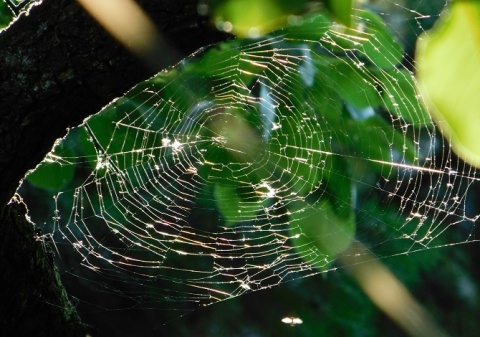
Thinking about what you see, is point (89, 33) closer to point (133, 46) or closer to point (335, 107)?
point (133, 46)

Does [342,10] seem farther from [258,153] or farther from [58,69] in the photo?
[258,153]

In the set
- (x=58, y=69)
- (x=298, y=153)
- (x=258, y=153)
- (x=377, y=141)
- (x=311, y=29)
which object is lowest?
(x=58, y=69)

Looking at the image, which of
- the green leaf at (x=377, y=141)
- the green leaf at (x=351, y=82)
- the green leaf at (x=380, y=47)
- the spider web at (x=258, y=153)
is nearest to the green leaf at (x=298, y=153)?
the spider web at (x=258, y=153)

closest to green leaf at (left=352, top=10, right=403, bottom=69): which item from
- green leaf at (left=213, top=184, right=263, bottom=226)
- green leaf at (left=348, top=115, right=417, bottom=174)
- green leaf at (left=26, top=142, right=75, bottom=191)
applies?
green leaf at (left=348, top=115, right=417, bottom=174)

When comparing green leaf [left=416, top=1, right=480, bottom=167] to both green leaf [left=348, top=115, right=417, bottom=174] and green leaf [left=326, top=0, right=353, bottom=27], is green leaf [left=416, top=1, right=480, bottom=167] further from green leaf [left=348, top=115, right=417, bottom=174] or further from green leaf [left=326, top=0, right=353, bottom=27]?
green leaf [left=348, top=115, right=417, bottom=174]

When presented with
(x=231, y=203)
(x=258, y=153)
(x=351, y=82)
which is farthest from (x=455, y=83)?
(x=258, y=153)

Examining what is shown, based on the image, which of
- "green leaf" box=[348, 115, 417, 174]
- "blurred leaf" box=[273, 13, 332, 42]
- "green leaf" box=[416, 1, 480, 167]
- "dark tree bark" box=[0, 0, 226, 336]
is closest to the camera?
"green leaf" box=[416, 1, 480, 167]

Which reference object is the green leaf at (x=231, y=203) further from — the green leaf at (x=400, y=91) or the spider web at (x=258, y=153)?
the green leaf at (x=400, y=91)
